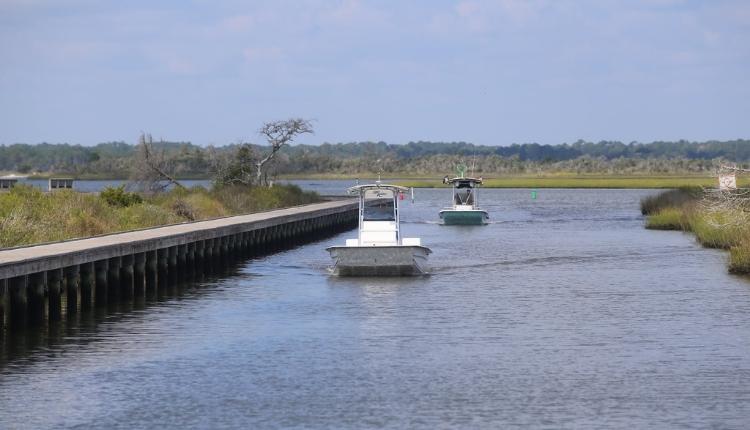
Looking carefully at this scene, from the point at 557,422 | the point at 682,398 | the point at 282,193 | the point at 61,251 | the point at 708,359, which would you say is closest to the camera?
the point at 557,422

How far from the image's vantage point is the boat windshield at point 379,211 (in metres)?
42.5

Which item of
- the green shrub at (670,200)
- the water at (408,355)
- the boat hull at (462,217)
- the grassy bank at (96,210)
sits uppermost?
the grassy bank at (96,210)

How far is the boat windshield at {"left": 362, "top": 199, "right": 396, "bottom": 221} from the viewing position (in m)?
42.5

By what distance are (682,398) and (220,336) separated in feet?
36.6

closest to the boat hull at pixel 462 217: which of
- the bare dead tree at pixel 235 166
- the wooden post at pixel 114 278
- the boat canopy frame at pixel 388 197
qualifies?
the bare dead tree at pixel 235 166

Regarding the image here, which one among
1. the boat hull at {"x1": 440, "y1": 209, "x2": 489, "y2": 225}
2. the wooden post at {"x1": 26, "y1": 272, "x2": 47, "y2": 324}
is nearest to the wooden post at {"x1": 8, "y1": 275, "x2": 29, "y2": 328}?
the wooden post at {"x1": 26, "y1": 272, "x2": 47, "y2": 324}

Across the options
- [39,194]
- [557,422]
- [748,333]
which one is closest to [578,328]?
[748,333]

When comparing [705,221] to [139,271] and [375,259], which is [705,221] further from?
[139,271]

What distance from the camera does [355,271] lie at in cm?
4131

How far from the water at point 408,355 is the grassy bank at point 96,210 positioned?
14.4 feet

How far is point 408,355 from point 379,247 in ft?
46.2

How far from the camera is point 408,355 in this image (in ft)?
88.1

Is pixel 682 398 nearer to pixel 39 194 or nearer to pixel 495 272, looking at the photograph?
pixel 495 272

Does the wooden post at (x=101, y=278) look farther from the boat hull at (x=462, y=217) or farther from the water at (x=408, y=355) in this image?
the boat hull at (x=462, y=217)
